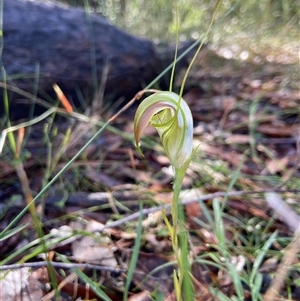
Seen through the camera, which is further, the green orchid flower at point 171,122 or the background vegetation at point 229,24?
the background vegetation at point 229,24

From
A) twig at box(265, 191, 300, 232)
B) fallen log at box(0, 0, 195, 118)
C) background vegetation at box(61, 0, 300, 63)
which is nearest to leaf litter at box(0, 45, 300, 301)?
twig at box(265, 191, 300, 232)

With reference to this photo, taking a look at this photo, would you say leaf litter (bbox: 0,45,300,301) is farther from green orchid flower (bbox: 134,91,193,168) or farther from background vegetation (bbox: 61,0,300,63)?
background vegetation (bbox: 61,0,300,63)

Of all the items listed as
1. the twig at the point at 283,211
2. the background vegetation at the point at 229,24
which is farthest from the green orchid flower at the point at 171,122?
the background vegetation at the point at 229,24

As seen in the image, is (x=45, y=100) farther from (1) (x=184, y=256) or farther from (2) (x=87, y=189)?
(1) (x=184, y=256)

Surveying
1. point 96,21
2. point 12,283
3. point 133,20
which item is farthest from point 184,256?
point 133,20

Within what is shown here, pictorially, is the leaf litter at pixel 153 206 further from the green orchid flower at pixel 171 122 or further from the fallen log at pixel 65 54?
the fallen log at pixel 65 54

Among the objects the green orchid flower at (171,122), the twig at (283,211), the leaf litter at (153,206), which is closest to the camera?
the green orchid flower at (171,122)
